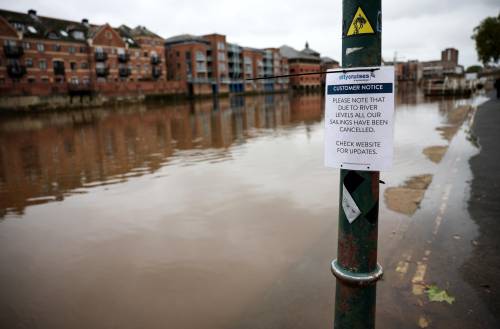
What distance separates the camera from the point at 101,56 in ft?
194

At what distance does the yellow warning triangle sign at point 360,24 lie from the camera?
1.75 metres

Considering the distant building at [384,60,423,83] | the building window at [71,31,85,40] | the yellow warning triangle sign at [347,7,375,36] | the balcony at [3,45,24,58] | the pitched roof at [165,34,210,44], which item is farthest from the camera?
the distant building at [384,60,423,83]

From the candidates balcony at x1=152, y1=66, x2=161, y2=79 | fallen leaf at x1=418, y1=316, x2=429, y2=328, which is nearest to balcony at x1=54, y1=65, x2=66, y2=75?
balcony at x1=152, y1=66, x2=161, y2=79

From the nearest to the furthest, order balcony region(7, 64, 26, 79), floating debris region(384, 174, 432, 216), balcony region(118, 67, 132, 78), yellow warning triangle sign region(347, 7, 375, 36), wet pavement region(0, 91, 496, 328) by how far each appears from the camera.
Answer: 1. yellow warning triangle sign region(347, 7, 375, 36)
2. wet pavement region(0, 91, 496, 328)
3. floating debris region(384, 174, 432, 216)
4. balcony region(7, 64, 26, 79)
5. balcony region(118, 67, 132, 78)

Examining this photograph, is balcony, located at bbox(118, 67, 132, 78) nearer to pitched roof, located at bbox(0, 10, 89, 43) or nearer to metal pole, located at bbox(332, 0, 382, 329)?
pitched roof, located at bbox(0, 10, 89, 43)

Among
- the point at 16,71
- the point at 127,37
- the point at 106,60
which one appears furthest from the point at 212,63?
the point at 16,71

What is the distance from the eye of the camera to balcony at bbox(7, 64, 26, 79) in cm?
4858

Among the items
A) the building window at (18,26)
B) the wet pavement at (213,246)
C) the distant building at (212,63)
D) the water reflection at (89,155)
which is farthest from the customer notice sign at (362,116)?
the distant building at (212,63)

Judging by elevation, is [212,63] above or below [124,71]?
above

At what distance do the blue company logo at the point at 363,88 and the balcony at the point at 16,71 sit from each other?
59.3 meters

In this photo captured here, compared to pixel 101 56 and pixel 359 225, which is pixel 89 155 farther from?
pixel 101 56

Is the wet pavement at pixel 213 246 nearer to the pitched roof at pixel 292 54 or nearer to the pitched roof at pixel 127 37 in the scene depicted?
the pitched roof at pixel 127 37

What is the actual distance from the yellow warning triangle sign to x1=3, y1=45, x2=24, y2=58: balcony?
197 ft

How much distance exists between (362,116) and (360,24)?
0.47 metres
